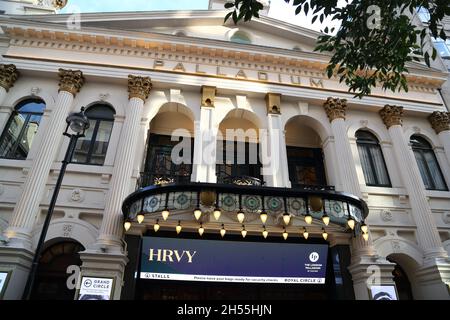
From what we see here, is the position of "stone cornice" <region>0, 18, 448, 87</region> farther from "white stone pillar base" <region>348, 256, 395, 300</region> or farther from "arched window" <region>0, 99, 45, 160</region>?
"white stone pillar base" <region>348, 256, 395, 300</region>

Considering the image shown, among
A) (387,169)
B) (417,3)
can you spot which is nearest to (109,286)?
(417,3)

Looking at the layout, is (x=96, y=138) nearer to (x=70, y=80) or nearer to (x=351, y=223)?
(x=70, y=80)

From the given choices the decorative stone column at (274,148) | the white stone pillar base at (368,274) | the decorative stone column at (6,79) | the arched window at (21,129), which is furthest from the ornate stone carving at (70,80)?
the white stone pillar base at (368,274)

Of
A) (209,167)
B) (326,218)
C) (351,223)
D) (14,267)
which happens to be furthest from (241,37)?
(14,267)

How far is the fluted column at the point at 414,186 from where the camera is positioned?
11.4 meters

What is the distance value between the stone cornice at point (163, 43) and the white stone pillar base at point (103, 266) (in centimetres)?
880

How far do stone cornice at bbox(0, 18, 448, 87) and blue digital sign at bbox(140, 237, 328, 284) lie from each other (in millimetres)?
8191

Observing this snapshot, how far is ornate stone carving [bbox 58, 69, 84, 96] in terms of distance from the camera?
12.3 metres

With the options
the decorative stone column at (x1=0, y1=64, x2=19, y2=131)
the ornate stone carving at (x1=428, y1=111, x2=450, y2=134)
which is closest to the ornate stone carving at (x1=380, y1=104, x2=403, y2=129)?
the ornate stone carving at (x1=428, y1=111, x2=450, y2=134)

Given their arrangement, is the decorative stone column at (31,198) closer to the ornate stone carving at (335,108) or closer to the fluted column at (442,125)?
the ornate stone carving at (335,108)

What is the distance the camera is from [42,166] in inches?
421

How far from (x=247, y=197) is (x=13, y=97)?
10065mm

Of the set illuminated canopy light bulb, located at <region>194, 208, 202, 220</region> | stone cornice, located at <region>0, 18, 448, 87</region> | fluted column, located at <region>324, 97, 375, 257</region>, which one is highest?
stone cornice, located at <region>0, 18, 448, 87</region>

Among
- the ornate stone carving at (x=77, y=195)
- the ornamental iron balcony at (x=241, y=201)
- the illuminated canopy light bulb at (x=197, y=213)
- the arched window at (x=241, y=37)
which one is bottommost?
the illuminated canopy light bulb at (x=197, y=213)
